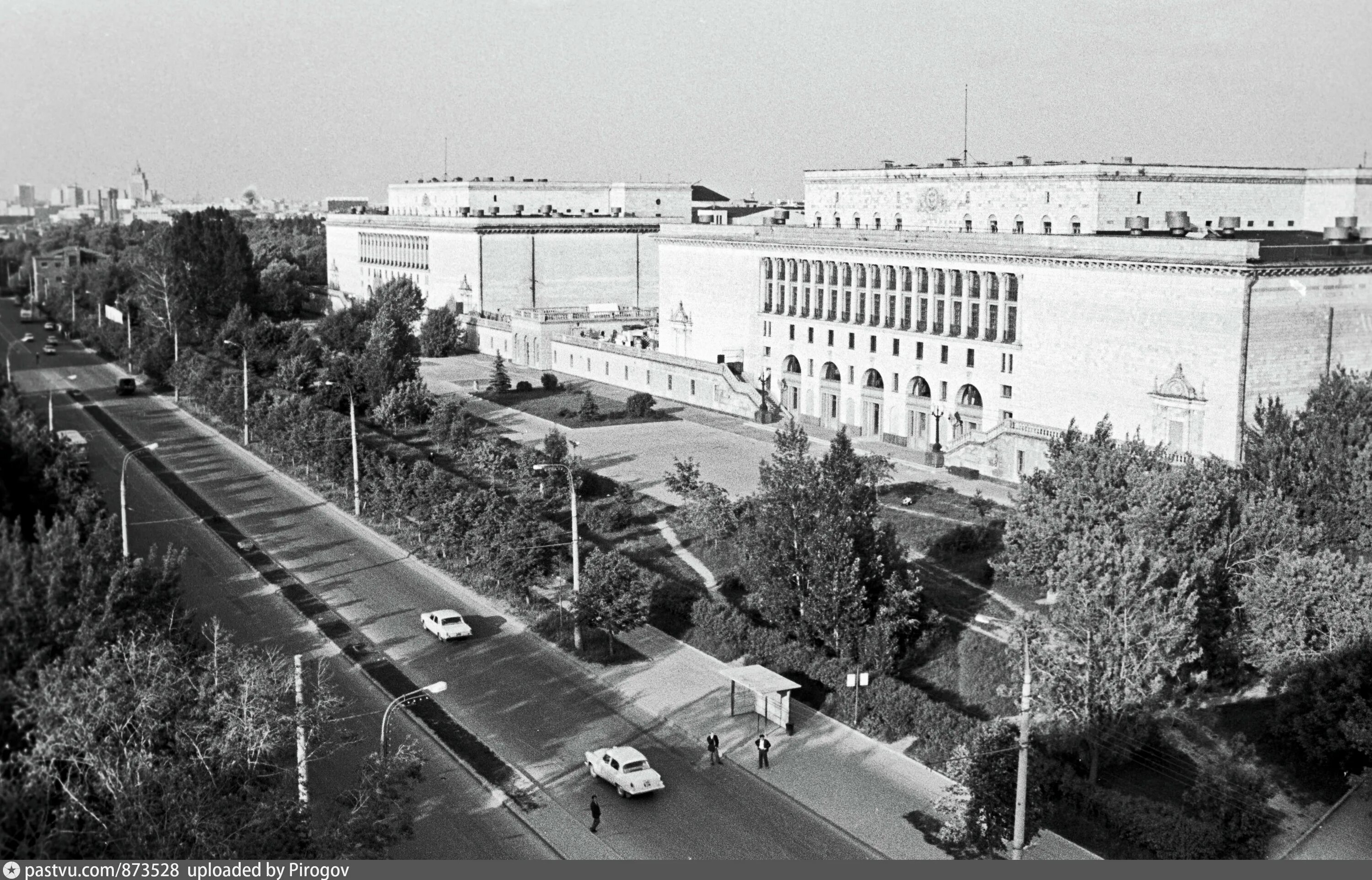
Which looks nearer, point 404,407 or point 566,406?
point 404,407

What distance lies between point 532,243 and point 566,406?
3218 cm

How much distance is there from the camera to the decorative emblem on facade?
70000 mm

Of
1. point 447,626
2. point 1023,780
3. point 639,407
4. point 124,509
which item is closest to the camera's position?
point 1023,780

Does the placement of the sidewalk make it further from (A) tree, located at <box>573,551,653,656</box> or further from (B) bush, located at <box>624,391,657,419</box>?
(A) tree, located at <box>573,551,653,656</box>

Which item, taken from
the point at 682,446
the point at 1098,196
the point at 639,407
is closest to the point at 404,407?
the point at 639,407

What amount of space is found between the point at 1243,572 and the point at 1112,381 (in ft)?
59.6

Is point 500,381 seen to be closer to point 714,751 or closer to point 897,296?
point 897,296

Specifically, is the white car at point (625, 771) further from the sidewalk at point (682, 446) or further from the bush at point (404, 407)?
the bush at point (404, 407)

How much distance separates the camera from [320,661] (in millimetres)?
33562

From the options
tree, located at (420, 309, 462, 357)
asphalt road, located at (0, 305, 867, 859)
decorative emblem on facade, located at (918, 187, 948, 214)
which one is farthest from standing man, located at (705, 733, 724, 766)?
tree, located at (420, 309, 462, 357)

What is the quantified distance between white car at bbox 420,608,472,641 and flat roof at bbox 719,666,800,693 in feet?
27.2

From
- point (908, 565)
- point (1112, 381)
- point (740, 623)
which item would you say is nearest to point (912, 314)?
point (1112, 381)

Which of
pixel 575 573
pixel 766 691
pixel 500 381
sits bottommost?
pixel 766 691

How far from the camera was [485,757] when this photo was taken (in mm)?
28750
